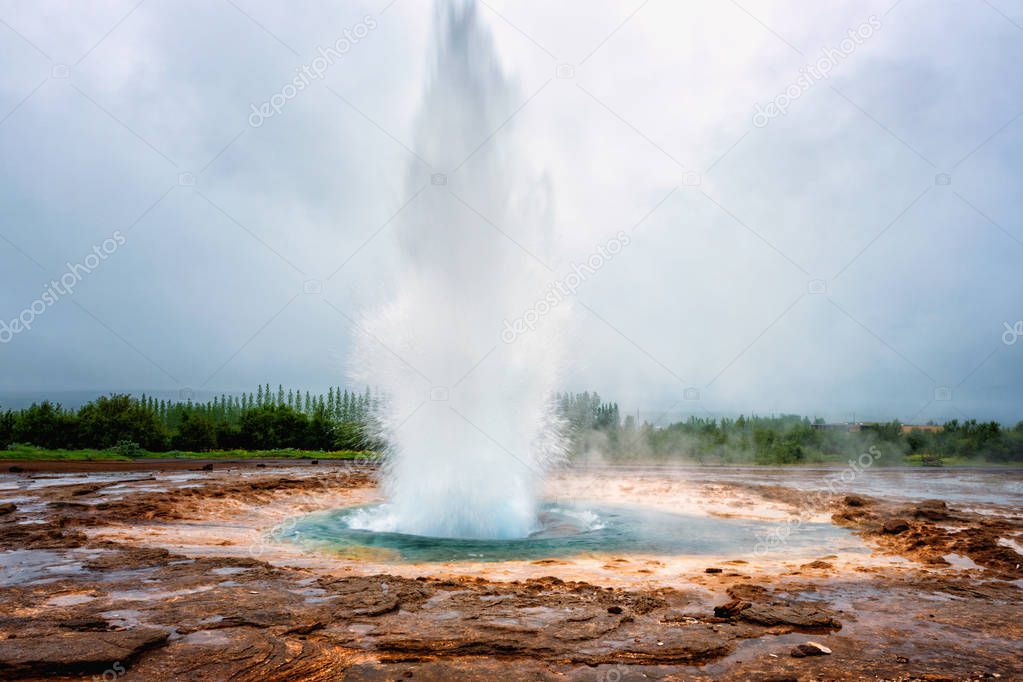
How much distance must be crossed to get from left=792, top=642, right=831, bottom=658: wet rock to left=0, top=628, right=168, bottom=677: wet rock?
727 centimetres

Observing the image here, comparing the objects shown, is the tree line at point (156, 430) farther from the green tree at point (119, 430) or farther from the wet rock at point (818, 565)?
the wet rock at point (818, 565)

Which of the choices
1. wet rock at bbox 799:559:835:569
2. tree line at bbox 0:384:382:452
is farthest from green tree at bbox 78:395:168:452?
wet rock at bbox 799:559:835:569

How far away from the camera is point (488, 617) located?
27.0 ft

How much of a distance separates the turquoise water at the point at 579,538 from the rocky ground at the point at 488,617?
4.54ft

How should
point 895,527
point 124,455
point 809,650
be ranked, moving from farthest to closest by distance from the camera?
point 124,455 → point 895,527 → point 809,650

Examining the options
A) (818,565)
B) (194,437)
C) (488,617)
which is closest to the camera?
(488,617)

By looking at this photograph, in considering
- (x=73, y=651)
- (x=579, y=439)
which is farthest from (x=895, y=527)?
Result: (x=579, y=439)

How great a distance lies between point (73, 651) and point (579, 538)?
11.5 meters

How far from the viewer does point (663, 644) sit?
23.7ft

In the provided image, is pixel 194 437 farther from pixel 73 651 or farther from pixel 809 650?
pixel 809 650

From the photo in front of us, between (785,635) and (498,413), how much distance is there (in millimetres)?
10861

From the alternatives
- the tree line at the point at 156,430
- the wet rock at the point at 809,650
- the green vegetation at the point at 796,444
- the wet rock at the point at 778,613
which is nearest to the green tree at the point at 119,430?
the tree line at the point at 156,430

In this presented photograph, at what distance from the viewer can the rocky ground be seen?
6.48 m

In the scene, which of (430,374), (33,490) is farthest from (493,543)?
→ (33,490)
